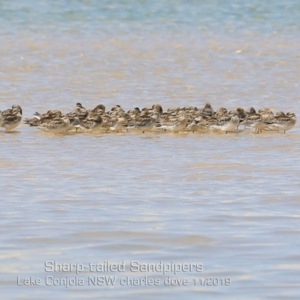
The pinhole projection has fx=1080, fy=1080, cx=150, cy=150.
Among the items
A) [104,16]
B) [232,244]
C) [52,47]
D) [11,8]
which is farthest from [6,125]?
[11,8]

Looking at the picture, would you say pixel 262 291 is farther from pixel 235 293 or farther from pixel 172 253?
pixel 172 253

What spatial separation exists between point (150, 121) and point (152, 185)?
4.17m

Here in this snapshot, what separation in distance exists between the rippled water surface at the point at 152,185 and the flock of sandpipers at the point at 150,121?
0.17 meters

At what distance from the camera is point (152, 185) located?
8977mm

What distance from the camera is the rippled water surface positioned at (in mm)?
6125

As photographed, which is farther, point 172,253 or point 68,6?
point 68,6

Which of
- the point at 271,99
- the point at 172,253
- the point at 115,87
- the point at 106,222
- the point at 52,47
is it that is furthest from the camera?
the point at 52,47

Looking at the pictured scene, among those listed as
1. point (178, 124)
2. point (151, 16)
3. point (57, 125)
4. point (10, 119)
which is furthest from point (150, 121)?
point (151, 16)

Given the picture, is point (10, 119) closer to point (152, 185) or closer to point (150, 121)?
point (150, 121)

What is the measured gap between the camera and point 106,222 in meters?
7.40

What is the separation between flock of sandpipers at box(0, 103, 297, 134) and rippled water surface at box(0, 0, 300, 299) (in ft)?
0.56

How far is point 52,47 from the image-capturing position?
2477cm

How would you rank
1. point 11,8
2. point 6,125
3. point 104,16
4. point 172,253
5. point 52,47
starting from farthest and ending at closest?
point 11,8 < point 104,16 < point 52,47 < point 6,125 < point 172,253

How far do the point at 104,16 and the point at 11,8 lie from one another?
3.95 meters
